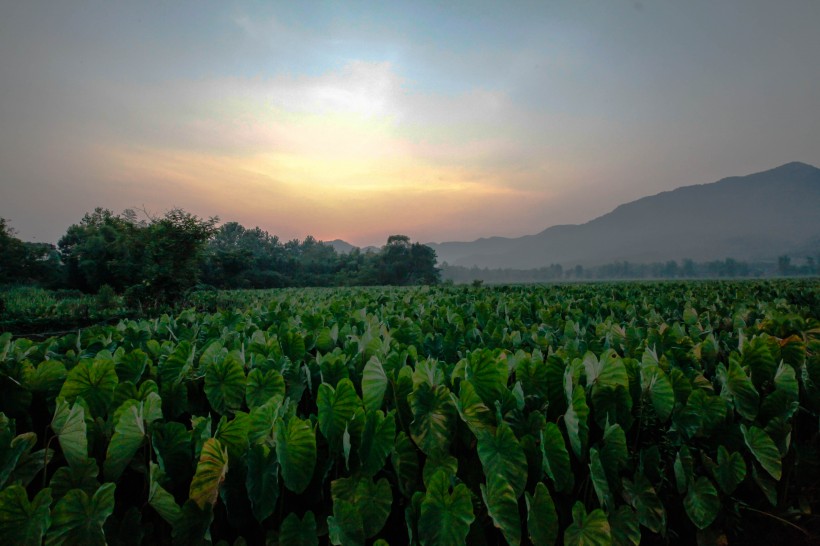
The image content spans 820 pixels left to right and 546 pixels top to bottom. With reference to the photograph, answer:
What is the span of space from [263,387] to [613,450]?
1566 mm

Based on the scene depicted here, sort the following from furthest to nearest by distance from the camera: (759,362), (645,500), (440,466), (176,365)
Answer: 1. (759,362)
2. (176,365)
3. (645,500)
4. (440,466)

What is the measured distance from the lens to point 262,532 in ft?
5.38

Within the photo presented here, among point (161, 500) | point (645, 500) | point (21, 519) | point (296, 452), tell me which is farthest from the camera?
point (645, 500)

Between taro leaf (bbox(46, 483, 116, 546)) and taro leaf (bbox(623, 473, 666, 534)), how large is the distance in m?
1.94

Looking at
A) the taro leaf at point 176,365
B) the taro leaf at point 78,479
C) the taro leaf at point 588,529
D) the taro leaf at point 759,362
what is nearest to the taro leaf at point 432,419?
the taro leaf at point 588,529

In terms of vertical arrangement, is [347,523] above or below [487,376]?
below

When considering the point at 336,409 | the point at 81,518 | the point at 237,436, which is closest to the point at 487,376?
the point at 336,409

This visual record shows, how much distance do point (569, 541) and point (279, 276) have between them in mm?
62199

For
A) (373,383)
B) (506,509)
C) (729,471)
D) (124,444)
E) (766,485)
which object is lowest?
(766,485)

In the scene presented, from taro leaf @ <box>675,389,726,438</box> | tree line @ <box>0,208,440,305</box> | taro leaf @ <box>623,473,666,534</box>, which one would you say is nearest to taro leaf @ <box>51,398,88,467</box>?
taro leaf @ <box>623,473,666,534</box>

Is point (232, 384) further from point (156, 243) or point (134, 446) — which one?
point (156, 243)

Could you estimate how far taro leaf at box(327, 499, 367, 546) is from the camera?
1.38 metres

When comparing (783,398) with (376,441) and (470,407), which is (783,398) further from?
(376,441)

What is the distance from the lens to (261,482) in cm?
147
